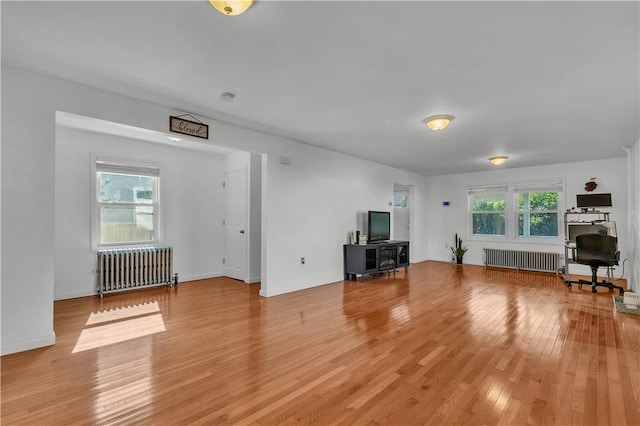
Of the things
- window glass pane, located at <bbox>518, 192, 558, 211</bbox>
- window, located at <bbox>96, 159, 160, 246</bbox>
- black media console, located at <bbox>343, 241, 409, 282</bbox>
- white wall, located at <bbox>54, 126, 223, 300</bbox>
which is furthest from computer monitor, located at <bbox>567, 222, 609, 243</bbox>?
window, located at <bbox>96, 159, 160, 246</bbox>

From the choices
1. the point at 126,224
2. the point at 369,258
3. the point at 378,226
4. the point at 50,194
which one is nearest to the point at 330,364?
the point at 50,194

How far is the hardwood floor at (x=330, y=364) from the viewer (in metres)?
1.97

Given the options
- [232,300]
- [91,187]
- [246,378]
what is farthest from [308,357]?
[91,187]

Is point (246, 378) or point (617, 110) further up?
point (617, 110)

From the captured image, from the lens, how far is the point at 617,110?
3709 mm

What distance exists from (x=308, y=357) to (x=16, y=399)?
2086mm

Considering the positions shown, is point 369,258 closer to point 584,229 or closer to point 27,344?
point 584,229

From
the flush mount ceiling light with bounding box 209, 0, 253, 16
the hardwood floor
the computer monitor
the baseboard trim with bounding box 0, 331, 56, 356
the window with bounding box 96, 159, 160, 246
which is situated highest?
the flush mount ceiling light with bounding box 209, 0, 253, 16

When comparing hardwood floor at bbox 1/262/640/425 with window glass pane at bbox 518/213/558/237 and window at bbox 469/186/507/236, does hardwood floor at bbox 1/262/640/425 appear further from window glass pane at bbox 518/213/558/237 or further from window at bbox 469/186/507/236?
window at bbox 469/186/507/236

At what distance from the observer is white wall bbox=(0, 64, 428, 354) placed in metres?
2.76

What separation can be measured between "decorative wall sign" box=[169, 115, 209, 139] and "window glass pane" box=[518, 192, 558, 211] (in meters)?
7.62

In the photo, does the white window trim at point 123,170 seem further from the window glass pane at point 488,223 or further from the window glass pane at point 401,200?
the window glass pane at point 488,223

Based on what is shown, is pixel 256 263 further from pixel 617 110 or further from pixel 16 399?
pixel 617 110

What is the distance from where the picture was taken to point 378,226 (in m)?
6.74
